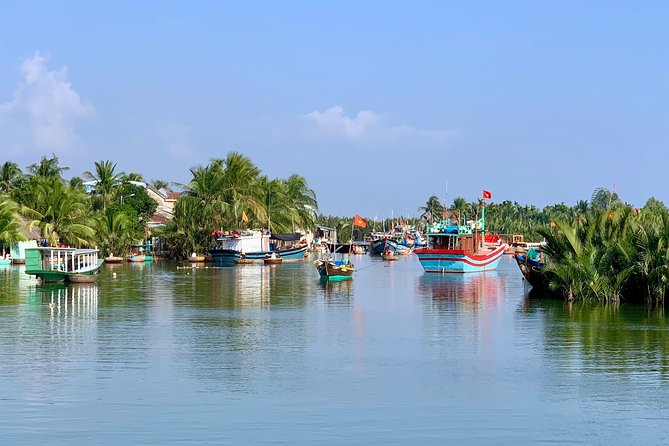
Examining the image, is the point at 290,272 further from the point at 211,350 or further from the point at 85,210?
the point at 211,350

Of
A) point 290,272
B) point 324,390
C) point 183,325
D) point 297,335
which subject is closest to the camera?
point 324,390

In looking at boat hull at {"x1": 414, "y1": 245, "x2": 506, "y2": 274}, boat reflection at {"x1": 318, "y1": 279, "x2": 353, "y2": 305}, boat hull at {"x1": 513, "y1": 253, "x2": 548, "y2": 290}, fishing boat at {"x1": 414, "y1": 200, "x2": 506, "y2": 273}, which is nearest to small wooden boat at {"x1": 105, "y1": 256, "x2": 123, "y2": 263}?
fishing boat at {"x1": 414, "y1": 200, "x2": 506, "y2": 273}

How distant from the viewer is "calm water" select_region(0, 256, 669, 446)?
18531 mm

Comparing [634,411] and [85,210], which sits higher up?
[85,210]

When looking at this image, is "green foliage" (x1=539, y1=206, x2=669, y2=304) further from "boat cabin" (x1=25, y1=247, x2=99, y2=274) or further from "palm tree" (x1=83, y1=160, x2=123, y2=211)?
"palm tree" (x1=83, y1=160, x2=123, y2=211)

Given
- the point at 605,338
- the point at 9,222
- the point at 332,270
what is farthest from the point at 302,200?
the point at 605,338

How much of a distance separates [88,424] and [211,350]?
9.58m

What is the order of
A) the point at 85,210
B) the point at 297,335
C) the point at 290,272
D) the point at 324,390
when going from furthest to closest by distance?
the point at 85,210 < the point at 290,272 < the point at 297,335 < the point at 324,390

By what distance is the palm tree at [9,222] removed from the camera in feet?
250

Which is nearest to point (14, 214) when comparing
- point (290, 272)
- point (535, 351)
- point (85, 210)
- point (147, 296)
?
point (85, 210)

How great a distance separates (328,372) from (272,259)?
223 ft

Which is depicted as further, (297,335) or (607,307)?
(607,307)

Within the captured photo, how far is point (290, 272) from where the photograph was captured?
244ft

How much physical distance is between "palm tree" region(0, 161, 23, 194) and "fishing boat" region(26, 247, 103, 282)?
38.8 meters
